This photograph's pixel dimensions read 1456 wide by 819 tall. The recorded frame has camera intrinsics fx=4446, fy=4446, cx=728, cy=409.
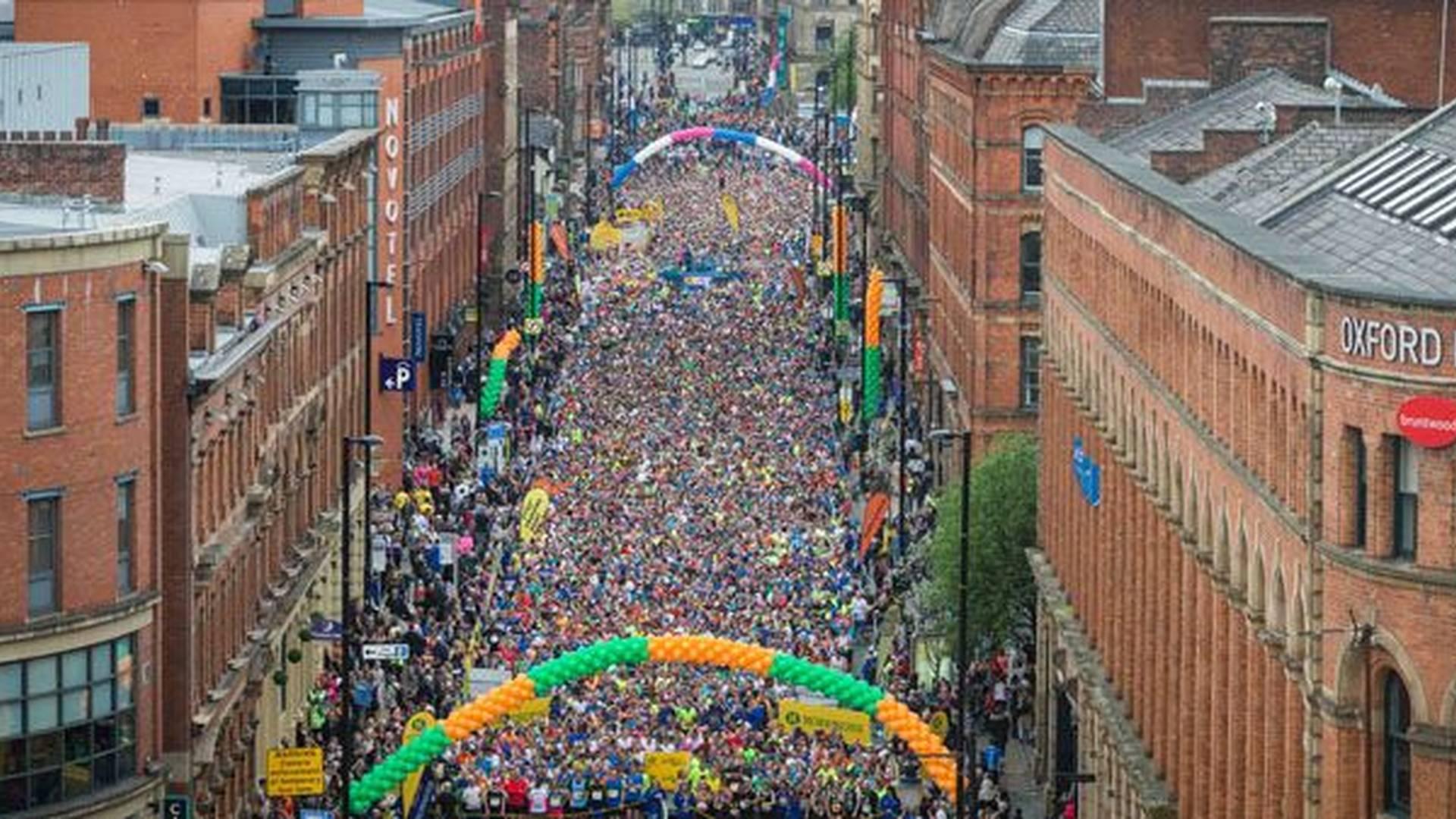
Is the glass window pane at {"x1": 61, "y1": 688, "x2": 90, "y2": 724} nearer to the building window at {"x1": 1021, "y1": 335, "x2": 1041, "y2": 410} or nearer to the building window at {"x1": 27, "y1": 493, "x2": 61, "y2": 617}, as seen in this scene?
the building window at {"x1": 27, "y1": 493, "x2": 61, "y2": 617}

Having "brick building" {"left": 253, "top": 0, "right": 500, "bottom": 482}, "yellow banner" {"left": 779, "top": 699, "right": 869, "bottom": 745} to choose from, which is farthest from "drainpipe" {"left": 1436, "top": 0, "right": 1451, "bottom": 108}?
"yellow banner" {"left": 779, "top": 699, "right": 869, "bottom": 745}

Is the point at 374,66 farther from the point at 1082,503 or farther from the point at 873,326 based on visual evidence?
the point at 1082,503

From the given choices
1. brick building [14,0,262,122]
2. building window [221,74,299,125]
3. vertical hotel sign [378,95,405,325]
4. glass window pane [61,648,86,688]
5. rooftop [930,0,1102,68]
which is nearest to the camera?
glass window pane [61,648,86,688]

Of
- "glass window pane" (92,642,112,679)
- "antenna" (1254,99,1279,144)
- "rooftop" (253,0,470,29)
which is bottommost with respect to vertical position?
"glass window pane" (92,642,112,679)

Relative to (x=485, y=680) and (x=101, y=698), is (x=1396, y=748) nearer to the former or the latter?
(x=101, y=698)

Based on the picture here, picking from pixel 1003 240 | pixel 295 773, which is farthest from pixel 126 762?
pixel 1003 240

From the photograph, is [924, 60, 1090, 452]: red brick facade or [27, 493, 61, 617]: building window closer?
[27, 493, 61, 617]: building window

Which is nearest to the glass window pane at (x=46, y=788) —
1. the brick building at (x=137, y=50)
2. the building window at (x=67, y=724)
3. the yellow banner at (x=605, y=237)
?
the building window at (x=67, y=724)

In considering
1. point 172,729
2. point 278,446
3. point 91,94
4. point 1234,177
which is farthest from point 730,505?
point 172,729
